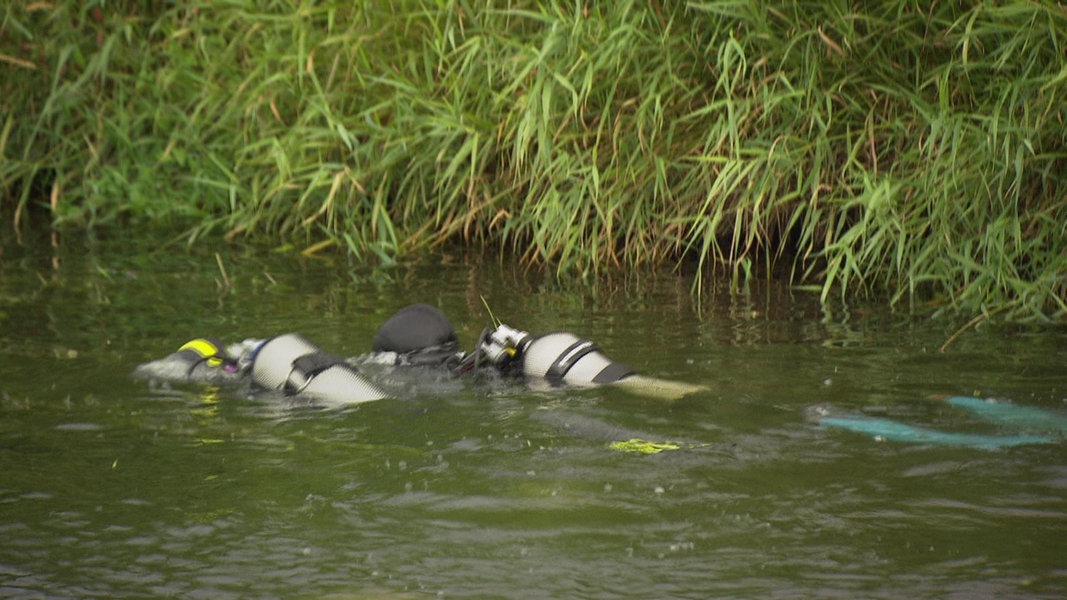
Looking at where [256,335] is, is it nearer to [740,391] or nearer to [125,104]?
[740,391]

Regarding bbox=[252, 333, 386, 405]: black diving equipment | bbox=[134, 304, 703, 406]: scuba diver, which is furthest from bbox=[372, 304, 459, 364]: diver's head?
bbox=[252, 333, 386, 405]: black diving equipment

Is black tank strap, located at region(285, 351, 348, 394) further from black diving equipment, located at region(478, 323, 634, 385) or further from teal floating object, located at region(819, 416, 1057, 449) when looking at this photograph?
teal floating object, located at region(819, 416, 1057, 449)

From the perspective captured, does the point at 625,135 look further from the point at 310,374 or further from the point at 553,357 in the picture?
the point at 310,374

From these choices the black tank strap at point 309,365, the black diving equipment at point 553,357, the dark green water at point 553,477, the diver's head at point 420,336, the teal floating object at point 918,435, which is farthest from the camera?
the diver's head at point 420,336

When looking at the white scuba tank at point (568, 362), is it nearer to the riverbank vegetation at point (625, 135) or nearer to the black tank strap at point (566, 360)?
the black tank strap at point (566, 360)

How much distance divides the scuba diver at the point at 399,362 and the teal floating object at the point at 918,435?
0.63 meters

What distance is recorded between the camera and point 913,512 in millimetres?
3645

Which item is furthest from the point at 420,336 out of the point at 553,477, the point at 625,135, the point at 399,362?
the point at 625,135

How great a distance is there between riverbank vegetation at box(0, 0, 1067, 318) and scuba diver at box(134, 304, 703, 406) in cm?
151

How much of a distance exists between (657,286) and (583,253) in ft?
1.25

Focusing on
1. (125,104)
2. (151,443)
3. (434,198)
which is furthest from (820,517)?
(125,104)

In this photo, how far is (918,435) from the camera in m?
4.30

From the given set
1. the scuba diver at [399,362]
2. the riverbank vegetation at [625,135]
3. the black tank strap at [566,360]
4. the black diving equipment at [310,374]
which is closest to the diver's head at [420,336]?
the scuba diver at [399,362]

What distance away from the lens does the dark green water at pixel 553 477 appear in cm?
332
